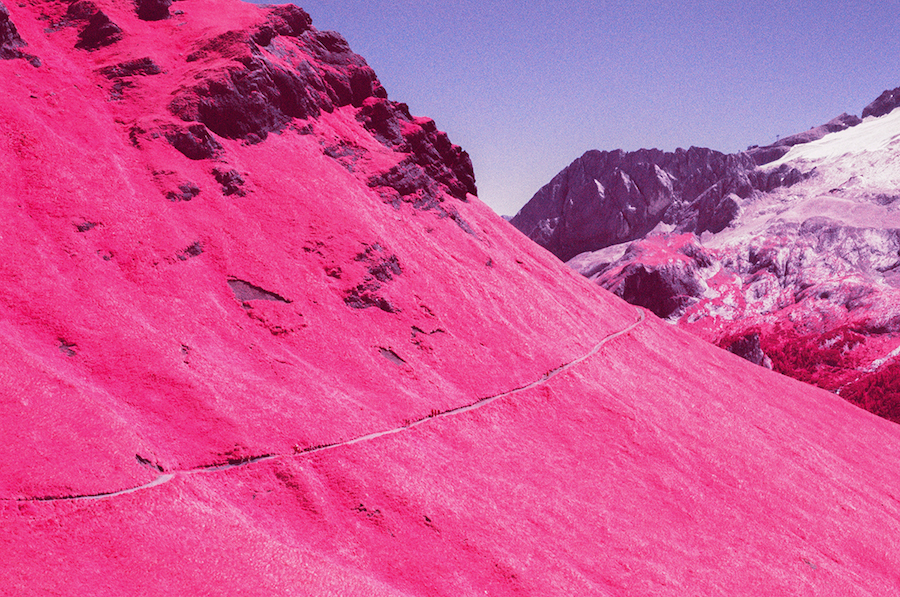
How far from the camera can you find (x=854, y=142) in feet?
388

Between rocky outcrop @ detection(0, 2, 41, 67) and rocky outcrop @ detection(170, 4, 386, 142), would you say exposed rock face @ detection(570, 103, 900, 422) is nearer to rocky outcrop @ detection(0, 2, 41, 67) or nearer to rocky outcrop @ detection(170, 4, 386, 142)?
rocky outcrop @ detection(170, 4, 386, 142)

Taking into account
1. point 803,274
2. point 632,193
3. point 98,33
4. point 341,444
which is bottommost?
point 341,444

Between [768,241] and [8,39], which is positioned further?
[768,241]

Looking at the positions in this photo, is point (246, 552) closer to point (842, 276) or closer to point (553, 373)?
point (553, 373)

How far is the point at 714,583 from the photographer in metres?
18.9

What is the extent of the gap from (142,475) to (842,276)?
91.1 meters

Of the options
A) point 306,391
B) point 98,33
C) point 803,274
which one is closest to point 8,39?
point 98,33

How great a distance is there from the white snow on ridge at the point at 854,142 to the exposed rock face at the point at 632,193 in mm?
10590

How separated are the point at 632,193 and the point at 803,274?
47.6 metres

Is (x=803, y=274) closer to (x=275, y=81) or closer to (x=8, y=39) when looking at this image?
(x=275, y=81)

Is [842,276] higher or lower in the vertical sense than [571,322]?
higher

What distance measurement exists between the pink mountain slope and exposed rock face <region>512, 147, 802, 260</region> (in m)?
85.2

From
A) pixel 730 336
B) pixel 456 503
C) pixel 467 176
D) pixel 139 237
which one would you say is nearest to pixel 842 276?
pixel 730 336

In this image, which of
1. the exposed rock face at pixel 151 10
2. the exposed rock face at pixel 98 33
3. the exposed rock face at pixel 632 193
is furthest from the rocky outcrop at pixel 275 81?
the exposed rock face at pixel 632 193
